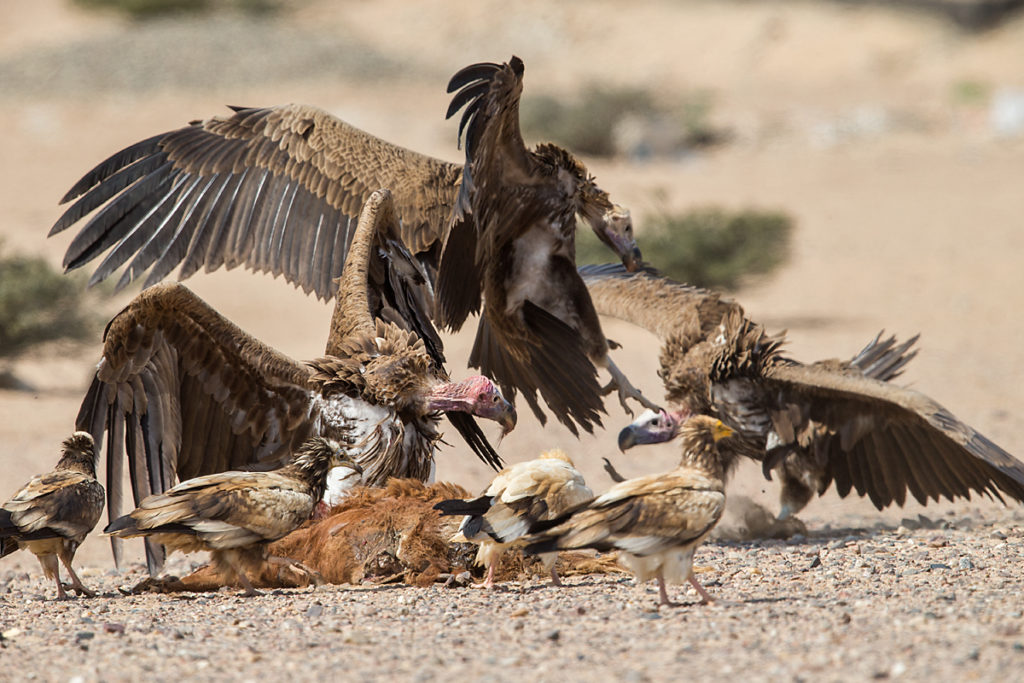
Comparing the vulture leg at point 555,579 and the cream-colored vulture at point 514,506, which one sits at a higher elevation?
the cream-colored vulture at point 514,506

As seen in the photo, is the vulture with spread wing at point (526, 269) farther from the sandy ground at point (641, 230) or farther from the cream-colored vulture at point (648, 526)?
the cream-colored vulture at point (648, 526)

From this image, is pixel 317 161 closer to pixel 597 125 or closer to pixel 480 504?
pixel 480 504

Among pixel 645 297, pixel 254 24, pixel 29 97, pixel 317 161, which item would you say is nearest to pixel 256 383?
pixel 317 161

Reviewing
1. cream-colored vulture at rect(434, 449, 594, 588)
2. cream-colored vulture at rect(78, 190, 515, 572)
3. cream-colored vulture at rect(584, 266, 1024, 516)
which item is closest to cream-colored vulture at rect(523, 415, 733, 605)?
cream-colored vulture at rect(434, 449, 594, 588)

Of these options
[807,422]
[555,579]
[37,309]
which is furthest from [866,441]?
[37,309]

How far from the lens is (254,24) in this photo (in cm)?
3753

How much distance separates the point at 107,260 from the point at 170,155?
0.96m

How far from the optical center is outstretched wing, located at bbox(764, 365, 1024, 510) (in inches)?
275

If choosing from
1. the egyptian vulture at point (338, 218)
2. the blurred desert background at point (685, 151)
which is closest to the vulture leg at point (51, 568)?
the egyptian vulture at point (338, 218)

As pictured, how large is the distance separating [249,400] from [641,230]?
12.6 meters

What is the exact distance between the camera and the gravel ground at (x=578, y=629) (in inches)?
159

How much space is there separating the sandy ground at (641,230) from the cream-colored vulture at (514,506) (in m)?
0.24

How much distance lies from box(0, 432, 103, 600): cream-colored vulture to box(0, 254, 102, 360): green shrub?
304 inches

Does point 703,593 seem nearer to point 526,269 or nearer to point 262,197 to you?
point 526,269
